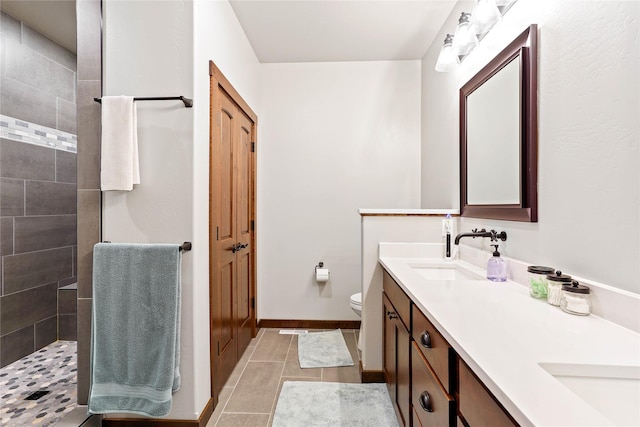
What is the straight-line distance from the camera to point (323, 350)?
8.55ft

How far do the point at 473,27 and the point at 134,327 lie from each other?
239cm

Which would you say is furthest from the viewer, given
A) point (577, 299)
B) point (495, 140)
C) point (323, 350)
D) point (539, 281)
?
point (323, 350)

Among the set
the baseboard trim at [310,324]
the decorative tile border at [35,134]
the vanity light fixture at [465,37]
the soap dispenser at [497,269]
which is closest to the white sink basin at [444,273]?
the soap dispenser at [497,269]

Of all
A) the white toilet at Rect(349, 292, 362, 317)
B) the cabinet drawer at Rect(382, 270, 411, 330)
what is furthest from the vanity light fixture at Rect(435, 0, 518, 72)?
the white toilet at Rect(349, 292, 362, 317)

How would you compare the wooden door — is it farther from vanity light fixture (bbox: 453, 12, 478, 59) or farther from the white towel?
vanity light fixture (bbox: 453, 12, 478, 59)

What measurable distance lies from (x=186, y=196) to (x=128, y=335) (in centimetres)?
76

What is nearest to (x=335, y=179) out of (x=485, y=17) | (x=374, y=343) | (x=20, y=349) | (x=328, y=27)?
(x=328, y=27)

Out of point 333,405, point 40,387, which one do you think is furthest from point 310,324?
point 40,387

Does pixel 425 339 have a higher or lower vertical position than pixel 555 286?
lower

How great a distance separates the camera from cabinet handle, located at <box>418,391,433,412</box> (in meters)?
1.05

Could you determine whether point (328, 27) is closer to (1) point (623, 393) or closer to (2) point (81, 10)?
(2) point (81, 10)

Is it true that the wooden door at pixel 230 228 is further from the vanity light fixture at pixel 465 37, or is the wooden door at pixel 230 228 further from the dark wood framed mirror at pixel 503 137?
the dark wood framed mirror at pixel 503 137

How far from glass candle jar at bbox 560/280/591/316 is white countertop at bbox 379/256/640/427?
0.02 m

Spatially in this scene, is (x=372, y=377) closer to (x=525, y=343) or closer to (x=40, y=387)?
→ (x=525, y=343)
